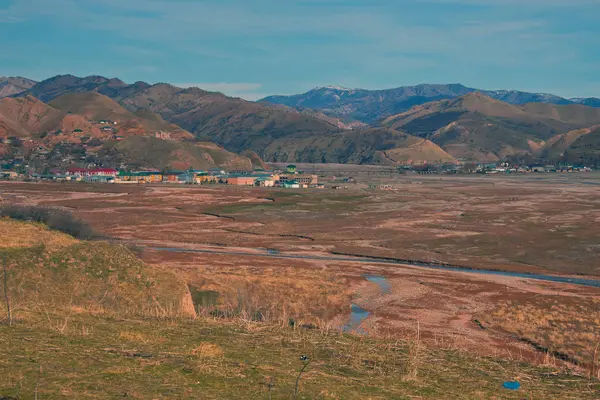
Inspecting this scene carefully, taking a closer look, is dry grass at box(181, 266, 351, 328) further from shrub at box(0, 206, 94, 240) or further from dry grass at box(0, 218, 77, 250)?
shrub at box(0, 206, 94, 240)

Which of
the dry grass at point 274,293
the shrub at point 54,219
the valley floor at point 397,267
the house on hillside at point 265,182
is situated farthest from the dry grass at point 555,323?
the house on hillside at point 265,182

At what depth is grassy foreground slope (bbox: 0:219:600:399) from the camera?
1077 centimetres

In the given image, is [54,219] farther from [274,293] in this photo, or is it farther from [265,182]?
[265,182]

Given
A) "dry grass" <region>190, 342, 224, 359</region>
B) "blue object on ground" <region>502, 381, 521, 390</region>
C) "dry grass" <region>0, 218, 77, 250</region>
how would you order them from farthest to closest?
"dry grass" <region>0, 218, 77, 250</region>
"dry grass" <region>190, 342, 224, 359</region>
"blue object on ground" <region>502, 381, 521, 390</region>

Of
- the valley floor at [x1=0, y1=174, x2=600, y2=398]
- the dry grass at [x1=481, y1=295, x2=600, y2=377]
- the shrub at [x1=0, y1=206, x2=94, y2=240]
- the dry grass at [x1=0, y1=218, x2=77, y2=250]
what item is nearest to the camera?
the valley floor at [x1=0, y1=174, x2=600, y2=398]

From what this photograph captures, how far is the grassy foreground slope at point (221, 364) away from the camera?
10773mm

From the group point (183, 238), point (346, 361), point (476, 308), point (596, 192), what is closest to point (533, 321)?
point (476, 308)

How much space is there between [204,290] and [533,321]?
20.8 m

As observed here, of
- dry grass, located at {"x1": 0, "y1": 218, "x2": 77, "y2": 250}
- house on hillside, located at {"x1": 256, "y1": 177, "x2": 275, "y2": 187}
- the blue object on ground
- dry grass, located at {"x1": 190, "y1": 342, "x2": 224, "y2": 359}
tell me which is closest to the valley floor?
dry grass, located at {"x1": 190, "y1": 342, "x2": 224, "y2": 359}

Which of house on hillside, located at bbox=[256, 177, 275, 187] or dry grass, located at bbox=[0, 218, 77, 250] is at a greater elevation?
dry grass, located at bbox=[0, 218, 77, 250]

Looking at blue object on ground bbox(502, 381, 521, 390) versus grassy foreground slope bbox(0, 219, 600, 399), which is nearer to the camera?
grassy foreground slope bbox(0, 219, 600, 399)

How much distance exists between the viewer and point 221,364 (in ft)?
40.9

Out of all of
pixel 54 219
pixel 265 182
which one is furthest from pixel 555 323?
pixel 265 182

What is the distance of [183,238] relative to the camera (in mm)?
79688
